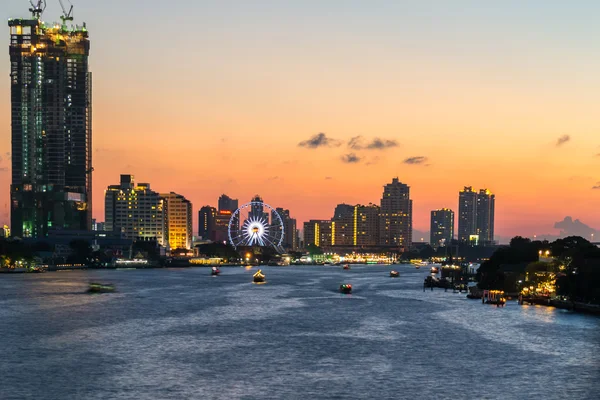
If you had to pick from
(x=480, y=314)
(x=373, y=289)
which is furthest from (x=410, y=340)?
(x=373, y=289)

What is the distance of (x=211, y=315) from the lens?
85062mm

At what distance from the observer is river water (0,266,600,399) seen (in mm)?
45031

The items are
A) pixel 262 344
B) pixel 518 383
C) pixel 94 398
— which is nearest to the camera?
pixel 94 398

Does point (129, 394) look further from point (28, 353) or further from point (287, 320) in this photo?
point (287, 320)

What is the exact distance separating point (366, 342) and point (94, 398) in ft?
88.7

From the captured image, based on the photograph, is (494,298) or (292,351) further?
(494,298)

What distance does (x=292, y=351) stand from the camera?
2295 inches

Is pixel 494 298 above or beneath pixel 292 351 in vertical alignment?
beneath

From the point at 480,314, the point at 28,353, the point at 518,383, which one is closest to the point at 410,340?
the point at 518,383

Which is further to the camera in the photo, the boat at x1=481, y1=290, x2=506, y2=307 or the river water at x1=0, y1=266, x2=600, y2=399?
the boat at x1=481, y1=290, x2=506, y2=307

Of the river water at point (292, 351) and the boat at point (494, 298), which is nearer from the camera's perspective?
the river water at point (292, 351)

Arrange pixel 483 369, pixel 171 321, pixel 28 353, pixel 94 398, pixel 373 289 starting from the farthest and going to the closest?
Answer: pixel 373 289, pixel 171 321, pixel 28 353, pixel 483 369, pixel 94 398

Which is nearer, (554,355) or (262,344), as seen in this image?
(554,355)

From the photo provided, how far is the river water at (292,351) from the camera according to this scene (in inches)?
1773
